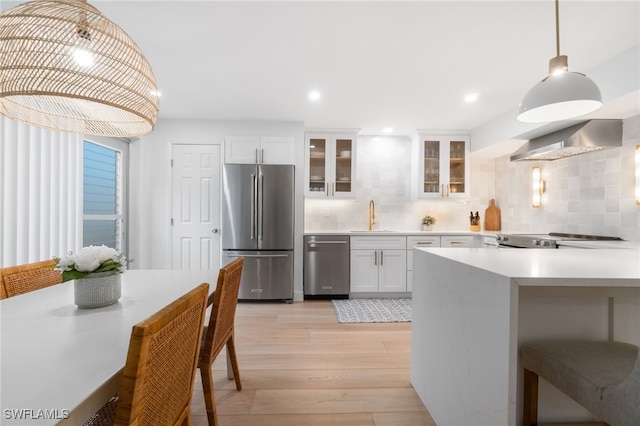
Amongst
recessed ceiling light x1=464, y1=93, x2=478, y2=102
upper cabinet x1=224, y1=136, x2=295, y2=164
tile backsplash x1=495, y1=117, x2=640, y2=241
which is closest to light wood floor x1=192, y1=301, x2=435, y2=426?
upper cabinet x1=224, y1=136, x2=295, y2=164

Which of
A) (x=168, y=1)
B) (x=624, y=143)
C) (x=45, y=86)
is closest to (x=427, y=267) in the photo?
(x=45, y=86)

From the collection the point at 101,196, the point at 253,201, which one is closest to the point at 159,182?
the point at 101,196

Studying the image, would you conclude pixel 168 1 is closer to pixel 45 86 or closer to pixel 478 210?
pixel 45 86

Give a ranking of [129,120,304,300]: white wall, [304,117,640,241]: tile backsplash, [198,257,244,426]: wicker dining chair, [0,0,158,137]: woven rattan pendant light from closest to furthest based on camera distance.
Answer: [0,0,158,137]: woven rattan pendant light < [198,257,244,426]: wicker dining chair < [304,117,640,241]: tile backsplash < [129,120,304,300]: white wall

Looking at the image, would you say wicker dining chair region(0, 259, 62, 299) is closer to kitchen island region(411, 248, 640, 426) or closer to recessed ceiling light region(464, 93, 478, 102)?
kitchen island region(411, 248, 640, 426)

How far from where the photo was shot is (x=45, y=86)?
3.16ft

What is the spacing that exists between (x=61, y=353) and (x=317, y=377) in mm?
1649

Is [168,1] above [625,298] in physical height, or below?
above

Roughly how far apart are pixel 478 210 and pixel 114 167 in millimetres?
5273

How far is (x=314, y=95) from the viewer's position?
10.2 feet

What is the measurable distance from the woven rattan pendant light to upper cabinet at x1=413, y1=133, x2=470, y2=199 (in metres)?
3.85

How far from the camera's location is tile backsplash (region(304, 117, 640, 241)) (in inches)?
116

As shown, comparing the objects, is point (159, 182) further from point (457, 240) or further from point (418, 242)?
point (457, 240)

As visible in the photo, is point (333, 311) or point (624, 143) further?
point (333, 311)
